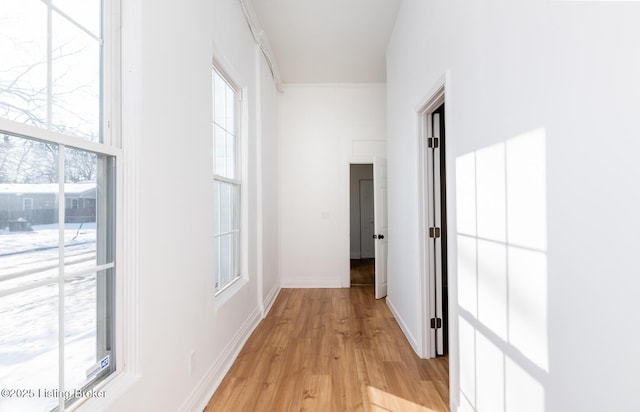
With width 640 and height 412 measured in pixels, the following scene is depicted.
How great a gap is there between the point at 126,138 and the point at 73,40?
37 centimetres

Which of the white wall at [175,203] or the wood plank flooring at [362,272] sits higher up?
the white wall at [175,203]

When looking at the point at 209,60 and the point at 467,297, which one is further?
the point at 209,60

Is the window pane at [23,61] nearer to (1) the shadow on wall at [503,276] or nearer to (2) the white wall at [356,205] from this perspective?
(1) the shadow on wall at [503,276]

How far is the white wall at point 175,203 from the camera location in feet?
4.46

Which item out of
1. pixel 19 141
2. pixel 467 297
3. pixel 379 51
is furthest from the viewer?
pixel 379 51

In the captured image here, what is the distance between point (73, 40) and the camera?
3.63 ft

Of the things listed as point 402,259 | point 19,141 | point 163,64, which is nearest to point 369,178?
point 402,259

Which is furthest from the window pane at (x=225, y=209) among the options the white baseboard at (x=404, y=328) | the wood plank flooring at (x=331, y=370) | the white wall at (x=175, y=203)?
the white baseboard at (x=404, y=328)

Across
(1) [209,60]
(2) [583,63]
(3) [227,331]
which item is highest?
(1) [209,60]

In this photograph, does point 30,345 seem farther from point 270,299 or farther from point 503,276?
point 270,299

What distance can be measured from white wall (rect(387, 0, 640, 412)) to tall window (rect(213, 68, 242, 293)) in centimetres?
173

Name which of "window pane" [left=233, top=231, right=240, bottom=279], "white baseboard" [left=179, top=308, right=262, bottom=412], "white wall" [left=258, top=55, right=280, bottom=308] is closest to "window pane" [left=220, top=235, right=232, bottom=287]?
"window pane" [left=233, top=231, right=240, bottom=279]

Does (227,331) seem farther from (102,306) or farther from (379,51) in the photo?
(379,51)

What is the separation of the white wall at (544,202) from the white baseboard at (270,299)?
2392 millimetres
